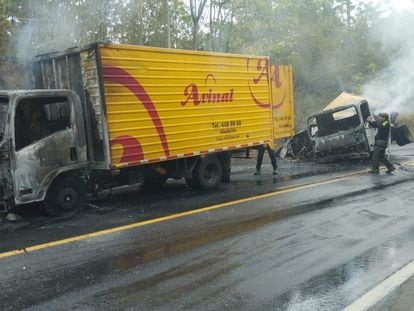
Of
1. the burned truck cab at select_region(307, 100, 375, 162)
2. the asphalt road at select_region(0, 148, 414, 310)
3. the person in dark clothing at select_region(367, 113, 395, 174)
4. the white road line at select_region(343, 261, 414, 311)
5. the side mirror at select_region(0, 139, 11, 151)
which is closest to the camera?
the white road line at select_region(343, 261, 414, 311)

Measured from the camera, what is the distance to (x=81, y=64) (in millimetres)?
7887

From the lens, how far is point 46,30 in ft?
56.7

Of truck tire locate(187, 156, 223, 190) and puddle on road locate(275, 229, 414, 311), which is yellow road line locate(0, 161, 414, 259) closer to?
truck tire locate(187, 156, 223, 190)

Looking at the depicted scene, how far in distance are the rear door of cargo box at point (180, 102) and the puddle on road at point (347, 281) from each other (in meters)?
4.41

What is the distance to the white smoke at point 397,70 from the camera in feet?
56.5

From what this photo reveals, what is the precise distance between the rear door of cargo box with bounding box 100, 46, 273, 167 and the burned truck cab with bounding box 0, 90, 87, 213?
61 cm

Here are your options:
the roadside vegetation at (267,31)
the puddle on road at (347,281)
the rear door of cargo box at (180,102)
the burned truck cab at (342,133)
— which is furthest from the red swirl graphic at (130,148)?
the roadside vegetation at (267,31)

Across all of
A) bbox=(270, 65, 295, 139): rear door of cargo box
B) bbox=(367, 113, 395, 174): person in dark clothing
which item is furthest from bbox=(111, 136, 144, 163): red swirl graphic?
bbox=(367, 113, 395, 174): person in dark clothing

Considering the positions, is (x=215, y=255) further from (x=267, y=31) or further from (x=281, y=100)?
(x=267, y=31)

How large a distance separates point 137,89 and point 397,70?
13337 millimetres

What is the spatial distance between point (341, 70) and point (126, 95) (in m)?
18.6

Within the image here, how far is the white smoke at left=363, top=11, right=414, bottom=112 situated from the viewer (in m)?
17.2

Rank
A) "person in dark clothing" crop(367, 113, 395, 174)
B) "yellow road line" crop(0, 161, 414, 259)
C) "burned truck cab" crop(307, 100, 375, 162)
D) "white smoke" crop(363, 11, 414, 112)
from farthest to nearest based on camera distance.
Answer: "white smoke" crop(363, 11, 414, 112)
"burned truck cab" crop(307, 100, 375, 162)
"person in dark clothing" crop(367, 113, 395, 174)
"yellow road line" crop(0, 161, 414, 259)

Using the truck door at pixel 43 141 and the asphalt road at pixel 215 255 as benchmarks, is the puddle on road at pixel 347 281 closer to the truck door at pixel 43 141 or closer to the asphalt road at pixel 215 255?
the asphalt road at pixel 215 255
